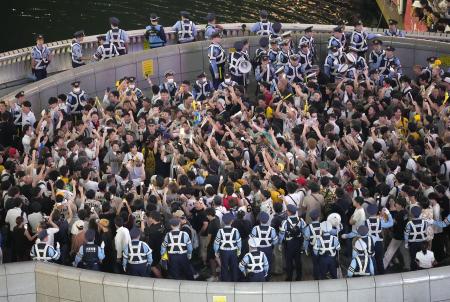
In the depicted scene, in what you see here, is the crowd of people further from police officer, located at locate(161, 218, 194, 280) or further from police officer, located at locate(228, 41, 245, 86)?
police officer, located at locate(228, 41, 245, 86)

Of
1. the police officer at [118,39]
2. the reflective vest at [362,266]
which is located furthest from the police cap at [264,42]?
the reflective vest at [362,266]

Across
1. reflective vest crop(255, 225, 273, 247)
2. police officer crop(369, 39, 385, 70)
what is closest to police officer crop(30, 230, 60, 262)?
reflective vest crop(255, 225, 273, 247)

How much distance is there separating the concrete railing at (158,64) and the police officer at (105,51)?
605 millimetres

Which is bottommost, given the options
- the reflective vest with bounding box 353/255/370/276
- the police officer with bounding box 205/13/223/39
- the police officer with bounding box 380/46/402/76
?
the reflective vest with bounding box 353/255/370/276

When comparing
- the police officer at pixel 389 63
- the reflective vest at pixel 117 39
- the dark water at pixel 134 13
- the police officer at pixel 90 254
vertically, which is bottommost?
the police officer at pixel 90 254

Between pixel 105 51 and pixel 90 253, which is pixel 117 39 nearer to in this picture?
pixel 105 51

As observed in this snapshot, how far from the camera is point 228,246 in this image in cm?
1841

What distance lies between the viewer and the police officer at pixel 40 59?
26000 mm

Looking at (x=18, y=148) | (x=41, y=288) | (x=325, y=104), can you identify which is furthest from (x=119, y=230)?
(x=325, y=104)

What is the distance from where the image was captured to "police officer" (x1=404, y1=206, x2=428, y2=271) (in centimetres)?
1861

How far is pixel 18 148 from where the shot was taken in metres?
23.1

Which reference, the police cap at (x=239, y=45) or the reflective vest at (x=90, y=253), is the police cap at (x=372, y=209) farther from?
the police cap at (x=239, y=45)

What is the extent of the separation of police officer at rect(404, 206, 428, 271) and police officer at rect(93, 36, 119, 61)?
1006 centimetres

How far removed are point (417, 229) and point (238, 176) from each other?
3309mm
